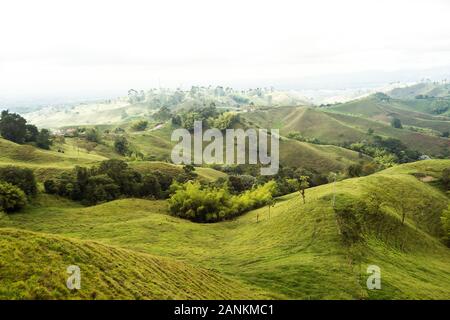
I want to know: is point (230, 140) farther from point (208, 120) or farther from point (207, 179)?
point (207, 179)

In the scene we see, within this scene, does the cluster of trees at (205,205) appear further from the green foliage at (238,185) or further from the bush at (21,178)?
the bush at (21,178)

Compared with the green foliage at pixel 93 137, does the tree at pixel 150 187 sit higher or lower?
lower

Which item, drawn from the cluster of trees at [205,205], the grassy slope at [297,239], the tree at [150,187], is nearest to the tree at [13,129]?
the tree at [150,187]

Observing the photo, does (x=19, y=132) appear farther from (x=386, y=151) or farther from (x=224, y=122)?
(x=386, y=151)

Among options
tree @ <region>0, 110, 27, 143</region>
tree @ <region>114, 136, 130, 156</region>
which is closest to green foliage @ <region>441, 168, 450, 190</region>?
tree @ <region>114, 136, 130, 156</region>

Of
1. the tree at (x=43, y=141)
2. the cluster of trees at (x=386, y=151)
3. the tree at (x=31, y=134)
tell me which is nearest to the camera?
the tree at (x=43, y=141)

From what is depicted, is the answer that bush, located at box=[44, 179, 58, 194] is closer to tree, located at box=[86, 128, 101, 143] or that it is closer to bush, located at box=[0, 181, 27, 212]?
bush, located at box=[0, 181, 27, 212]

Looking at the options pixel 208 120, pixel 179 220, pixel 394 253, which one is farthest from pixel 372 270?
pixel 208 120
